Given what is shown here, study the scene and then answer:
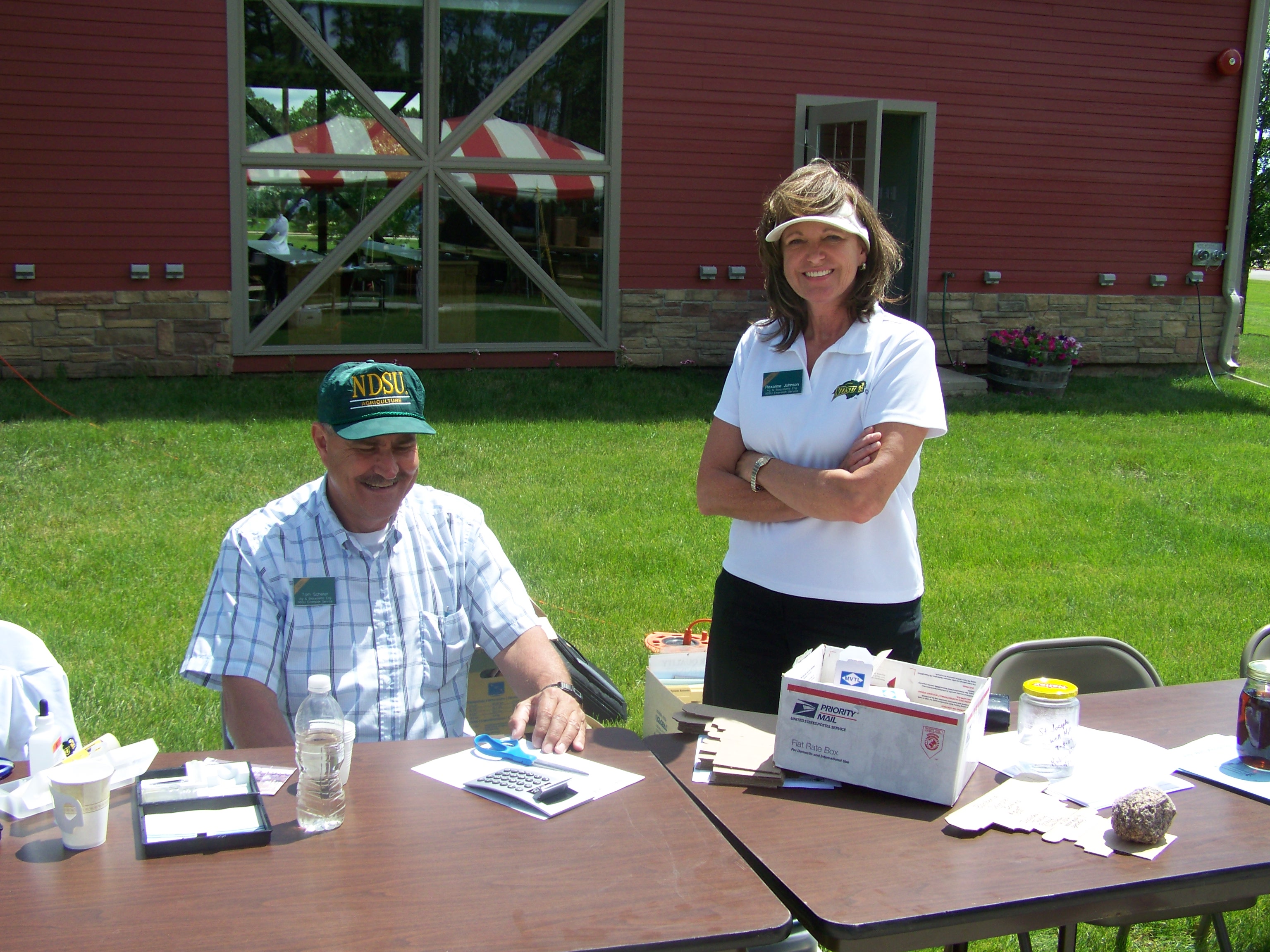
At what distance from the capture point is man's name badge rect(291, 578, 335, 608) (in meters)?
2.54

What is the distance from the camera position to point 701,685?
12.1 ft

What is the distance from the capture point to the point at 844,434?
2.71m

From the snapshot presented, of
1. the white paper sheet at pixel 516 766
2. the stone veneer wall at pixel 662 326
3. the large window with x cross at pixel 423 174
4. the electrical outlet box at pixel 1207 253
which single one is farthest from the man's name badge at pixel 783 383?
the electrical outlet box at pixel 1207 253

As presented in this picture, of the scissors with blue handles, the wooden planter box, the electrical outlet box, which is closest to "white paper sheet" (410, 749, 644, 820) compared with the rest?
the scissors with blue handles

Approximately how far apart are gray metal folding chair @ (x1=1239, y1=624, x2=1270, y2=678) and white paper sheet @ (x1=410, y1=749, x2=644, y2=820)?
70.8 inches

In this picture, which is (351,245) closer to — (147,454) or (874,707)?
(147,454)

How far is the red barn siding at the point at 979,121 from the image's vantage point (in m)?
11.0

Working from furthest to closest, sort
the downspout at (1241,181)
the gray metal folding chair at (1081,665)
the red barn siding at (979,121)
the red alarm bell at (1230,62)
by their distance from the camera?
the downspout at (1241,181), the red alarm bell at (1230,62), the red barn siding at (979,121), the gray metal folding chair at (1081,665)

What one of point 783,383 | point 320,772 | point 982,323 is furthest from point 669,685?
point 982,323

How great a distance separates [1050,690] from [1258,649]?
1260mm

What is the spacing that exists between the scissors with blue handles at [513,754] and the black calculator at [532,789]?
0.03 metres

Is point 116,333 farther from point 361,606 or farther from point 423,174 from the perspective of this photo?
point 361,606

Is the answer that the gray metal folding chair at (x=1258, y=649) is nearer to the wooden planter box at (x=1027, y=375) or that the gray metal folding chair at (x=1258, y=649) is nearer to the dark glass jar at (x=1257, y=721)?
the dark glass jar at (x=1257, y=721)

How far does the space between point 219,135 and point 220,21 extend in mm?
941
